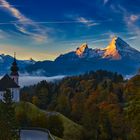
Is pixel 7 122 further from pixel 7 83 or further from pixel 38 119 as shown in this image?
pixel 7 83

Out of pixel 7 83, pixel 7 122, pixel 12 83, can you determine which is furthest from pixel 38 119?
pixel 12 83

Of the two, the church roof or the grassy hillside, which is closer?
the grassy hillside

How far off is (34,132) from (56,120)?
1645 cm

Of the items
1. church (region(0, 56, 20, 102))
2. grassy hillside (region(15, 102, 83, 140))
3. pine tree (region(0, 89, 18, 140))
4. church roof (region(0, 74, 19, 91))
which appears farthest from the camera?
church roof (region(0, 74, 19, 91))

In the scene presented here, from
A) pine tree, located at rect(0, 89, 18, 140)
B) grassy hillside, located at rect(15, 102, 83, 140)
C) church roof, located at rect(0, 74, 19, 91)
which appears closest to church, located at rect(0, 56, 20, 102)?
church roof, located at rect(0, 74, 19, 91)

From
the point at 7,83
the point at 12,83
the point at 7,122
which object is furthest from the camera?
the point at 12,83

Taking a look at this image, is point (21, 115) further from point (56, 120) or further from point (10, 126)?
point (10, 126)

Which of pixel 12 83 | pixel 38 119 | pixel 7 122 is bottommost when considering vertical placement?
pixel 38 119

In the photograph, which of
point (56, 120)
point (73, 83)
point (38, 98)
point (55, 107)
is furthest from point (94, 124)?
point (73, 83)

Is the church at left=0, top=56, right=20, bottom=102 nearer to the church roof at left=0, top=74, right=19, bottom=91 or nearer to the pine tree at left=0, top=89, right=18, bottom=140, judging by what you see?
the church roof at left=0, top=74, right=19, bottom=91


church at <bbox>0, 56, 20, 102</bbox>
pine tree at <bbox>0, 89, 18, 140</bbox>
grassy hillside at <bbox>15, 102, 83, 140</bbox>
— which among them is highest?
church at <bbox>0, 56, 20, 102</bbox>

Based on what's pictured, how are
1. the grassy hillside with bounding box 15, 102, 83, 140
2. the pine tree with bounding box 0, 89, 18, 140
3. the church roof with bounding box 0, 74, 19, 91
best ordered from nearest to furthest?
the pine tree with bounding box 0, 89, 18, 140 < the grassy hillside with bounding box 15, 102, 83, 140 < the church roof with bounding box 0, 74, 19, 91

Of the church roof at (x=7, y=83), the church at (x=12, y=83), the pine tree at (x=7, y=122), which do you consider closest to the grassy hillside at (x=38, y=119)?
the church at (x=12, y=83)

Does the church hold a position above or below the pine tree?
above
